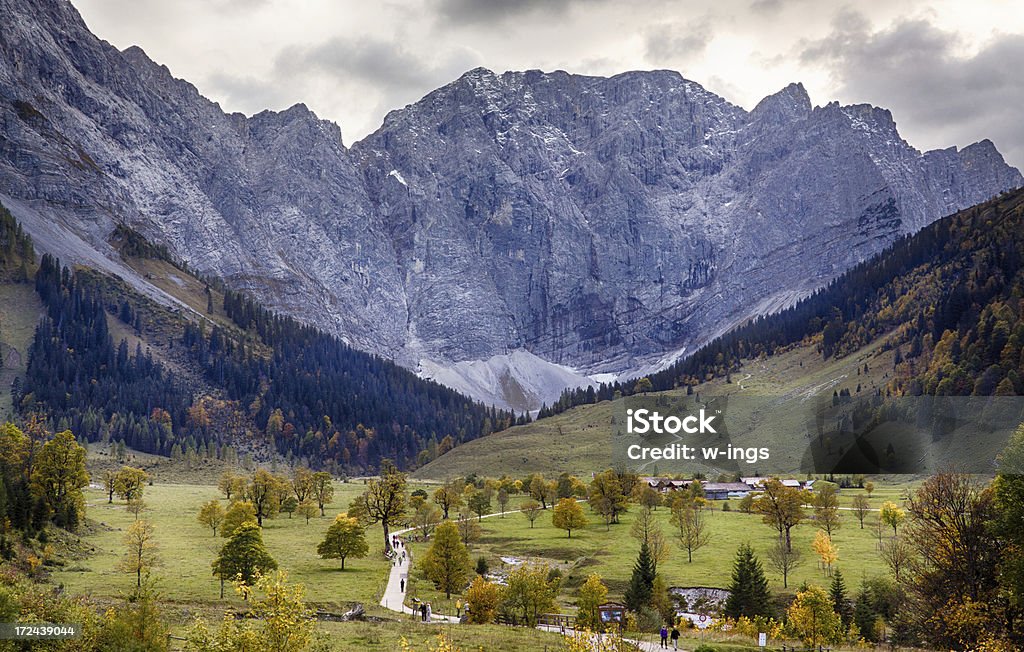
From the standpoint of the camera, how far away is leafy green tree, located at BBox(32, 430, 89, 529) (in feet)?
302

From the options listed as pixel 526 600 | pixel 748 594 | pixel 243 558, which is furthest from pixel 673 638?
pixel 243 558

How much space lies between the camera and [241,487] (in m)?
140

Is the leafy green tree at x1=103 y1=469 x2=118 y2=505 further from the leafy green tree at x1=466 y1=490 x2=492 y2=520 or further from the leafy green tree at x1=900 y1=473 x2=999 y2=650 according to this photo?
the leafy green tree at x1=900 y1=473 x2=999 y2=650

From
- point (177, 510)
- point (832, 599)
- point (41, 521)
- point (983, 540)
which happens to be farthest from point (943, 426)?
point (41, 521)

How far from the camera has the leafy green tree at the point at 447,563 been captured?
84188 mm

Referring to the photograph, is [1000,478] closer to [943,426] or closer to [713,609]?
[713,609]

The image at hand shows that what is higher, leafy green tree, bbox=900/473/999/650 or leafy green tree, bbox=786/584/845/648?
leafy green tree, bbox=900/473/999/650

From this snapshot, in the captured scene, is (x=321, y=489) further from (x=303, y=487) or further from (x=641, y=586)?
(x=641, y=586)

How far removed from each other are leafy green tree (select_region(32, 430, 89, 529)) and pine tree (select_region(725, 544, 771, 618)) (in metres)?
70.7

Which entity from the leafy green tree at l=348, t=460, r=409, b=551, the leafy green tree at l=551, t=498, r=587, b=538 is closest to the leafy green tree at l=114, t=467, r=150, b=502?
the leafy green tree at l=348, t=460, r=409, b=551

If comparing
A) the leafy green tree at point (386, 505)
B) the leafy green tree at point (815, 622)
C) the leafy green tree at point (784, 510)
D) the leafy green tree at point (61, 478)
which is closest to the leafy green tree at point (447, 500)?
the leafy green tree at point (386, 505)

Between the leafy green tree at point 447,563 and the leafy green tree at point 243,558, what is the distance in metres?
16.6

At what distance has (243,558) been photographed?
7288 cm

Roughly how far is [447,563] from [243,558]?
68.2 feet
